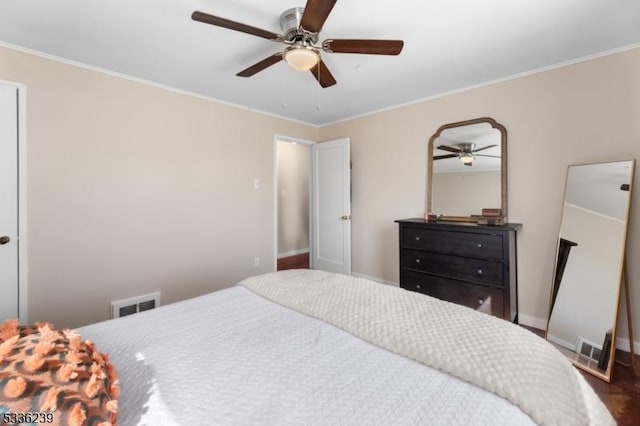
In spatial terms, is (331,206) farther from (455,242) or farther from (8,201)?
(8,201)

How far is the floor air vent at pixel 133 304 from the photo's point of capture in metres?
2.63

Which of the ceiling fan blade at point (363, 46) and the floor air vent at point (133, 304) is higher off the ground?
the ceiling fan blade at point (363, 46)

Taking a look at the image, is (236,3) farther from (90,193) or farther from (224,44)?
(90,193)

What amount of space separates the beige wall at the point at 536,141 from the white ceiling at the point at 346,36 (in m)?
0.18

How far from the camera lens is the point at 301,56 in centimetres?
169

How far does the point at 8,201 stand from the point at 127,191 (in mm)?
773

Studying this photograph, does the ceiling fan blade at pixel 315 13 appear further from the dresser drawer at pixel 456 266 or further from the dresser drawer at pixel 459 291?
the dresser drawer at pixel 459 291

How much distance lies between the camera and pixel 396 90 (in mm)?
3037

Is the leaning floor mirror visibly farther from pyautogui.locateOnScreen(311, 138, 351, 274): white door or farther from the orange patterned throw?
the orange patterned throw

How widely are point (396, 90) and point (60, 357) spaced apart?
3.22 meters

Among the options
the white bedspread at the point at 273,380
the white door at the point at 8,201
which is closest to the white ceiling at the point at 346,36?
the white door at the point at 8,201

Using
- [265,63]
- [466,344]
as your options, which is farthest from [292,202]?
[466,344]

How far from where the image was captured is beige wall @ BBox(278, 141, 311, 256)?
5547mm

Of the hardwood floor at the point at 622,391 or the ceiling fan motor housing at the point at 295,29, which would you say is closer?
the hardwood floor at the point at 622,391
